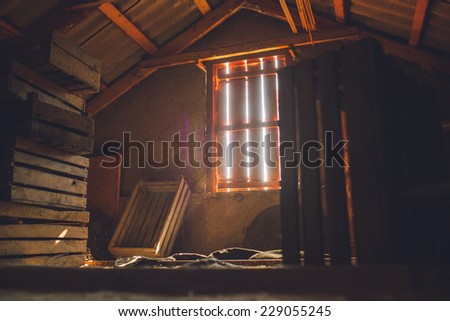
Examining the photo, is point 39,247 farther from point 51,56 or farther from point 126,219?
point 126,219

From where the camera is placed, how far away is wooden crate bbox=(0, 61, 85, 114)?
4.05 meters

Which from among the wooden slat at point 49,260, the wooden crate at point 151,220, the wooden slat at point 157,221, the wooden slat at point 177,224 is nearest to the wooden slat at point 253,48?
the wooden crate at point 151,220

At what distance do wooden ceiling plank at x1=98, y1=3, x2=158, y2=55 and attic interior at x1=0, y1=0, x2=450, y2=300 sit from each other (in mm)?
44

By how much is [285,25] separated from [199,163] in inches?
144

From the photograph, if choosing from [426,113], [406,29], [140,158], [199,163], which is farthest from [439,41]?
[140,158]

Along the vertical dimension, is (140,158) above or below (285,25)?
below

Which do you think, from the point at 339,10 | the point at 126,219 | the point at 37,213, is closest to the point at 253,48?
the point at 339,10

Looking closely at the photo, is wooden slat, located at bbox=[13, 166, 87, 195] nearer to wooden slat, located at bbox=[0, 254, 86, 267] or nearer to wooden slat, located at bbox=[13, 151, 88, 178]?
wooden slat, located at bbox=[13, 151, 88, 178]

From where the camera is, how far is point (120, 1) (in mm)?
7406

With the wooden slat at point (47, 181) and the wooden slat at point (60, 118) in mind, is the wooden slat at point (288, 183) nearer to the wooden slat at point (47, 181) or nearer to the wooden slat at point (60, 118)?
the wooden slat at point (60, 118)

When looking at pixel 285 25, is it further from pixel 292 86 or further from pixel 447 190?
pixel 447 190

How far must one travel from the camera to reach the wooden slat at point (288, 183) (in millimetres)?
2480

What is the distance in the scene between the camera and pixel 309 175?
8.25 ft

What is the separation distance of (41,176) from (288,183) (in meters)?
3.06
